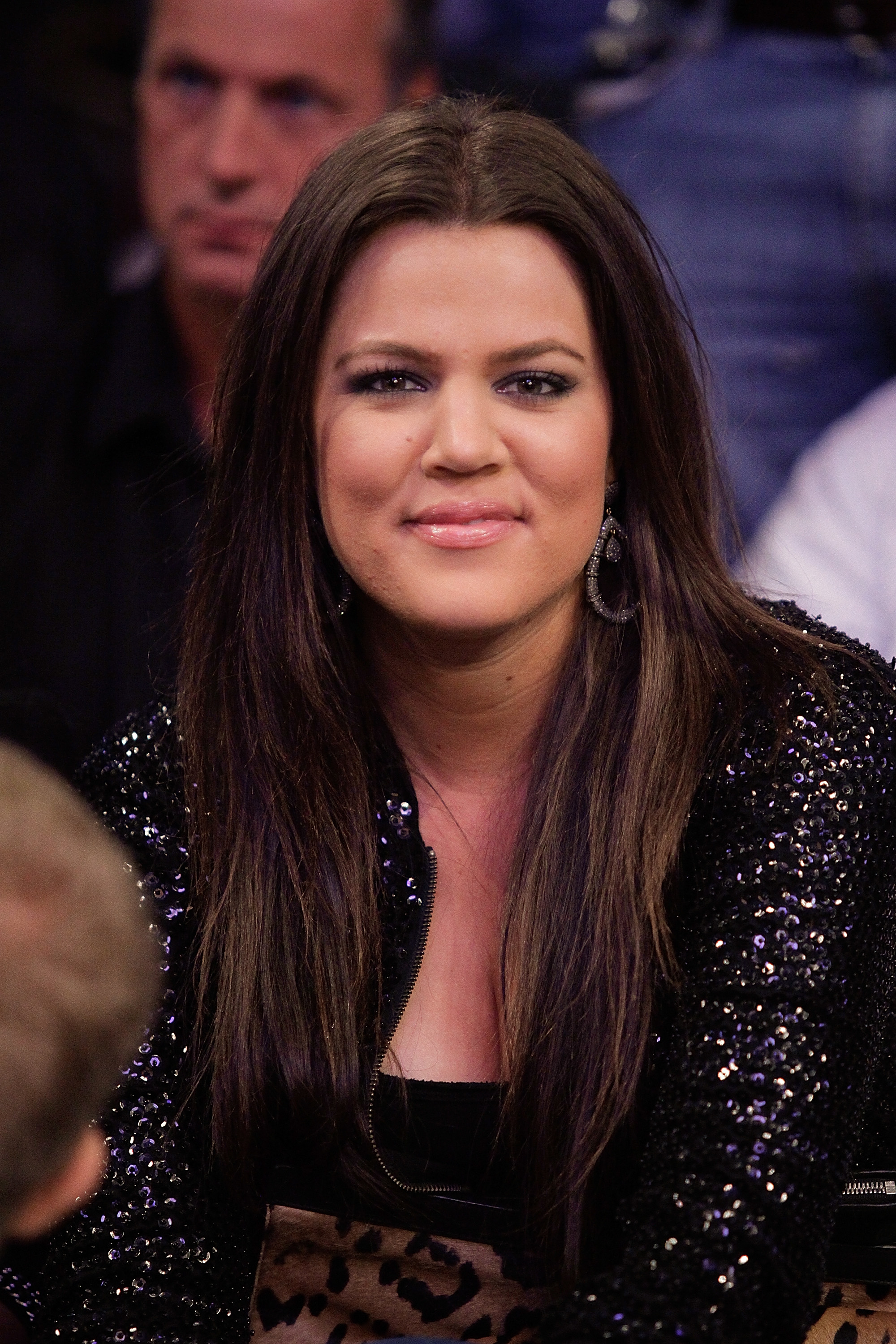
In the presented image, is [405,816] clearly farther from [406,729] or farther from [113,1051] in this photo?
[113,1051]

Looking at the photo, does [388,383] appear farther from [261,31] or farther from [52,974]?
[261,31]

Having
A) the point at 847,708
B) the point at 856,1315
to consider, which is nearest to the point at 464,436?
the point at 847,708

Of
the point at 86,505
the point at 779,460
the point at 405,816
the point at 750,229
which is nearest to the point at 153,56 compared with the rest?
the point at 86,505

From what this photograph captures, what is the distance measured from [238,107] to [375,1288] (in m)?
1.99

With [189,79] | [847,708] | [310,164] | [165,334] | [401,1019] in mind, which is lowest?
[401,1019]

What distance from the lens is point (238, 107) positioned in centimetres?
286

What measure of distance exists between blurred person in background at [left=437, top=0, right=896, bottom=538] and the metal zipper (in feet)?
4.10

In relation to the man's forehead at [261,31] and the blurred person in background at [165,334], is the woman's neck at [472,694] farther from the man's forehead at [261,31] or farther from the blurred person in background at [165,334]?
the man's forehead at [261,31]

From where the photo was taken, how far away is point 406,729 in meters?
1.83

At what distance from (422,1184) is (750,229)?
1.80 meters

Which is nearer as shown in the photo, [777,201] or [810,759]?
[810,759]

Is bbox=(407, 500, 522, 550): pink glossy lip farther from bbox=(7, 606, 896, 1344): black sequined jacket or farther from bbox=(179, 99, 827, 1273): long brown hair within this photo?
bbox=(7, 606, 896, 1344): black sequined jacket

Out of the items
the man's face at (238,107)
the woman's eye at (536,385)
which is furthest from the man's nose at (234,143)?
Answer: the woman's eye at (536,385)

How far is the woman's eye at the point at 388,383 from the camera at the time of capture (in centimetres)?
167
